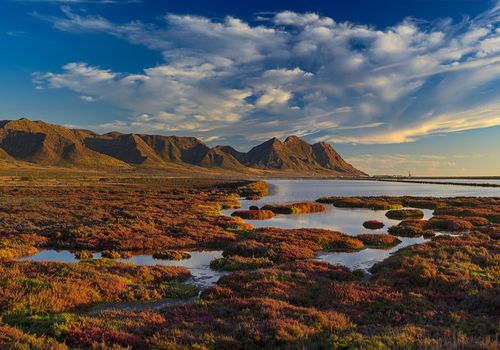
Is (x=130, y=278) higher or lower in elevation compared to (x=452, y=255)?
lower

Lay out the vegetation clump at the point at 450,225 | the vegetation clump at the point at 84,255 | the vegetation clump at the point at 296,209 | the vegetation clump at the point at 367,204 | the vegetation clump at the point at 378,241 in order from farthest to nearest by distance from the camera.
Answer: the vegetation clump at the point at 367,204 → the vegetation clump at the point at 296,209 → the vegetation clump at the point at 450,225 → the vegetation clump at the point at 378,241 → the vegetation clump at the point at 84,255

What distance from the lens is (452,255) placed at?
23484 mm

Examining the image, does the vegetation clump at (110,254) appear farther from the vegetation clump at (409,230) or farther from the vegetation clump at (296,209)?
the vegetation clump at (296,209)

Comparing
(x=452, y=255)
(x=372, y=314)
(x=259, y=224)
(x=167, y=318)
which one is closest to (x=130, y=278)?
(x=167, y=318)

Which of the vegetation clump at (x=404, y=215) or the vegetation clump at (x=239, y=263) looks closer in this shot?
the vegetation clump at (x=239, y=263)

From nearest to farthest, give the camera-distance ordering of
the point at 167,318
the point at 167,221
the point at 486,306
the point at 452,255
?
1. the point at 167,318
2. the point at 486,306
3. the point at 452,255
4. the point at 167,221

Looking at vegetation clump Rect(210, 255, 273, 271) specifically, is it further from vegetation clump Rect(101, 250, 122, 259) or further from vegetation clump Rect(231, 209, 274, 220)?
vegetation clump Rect(231, 209, 274, 220)

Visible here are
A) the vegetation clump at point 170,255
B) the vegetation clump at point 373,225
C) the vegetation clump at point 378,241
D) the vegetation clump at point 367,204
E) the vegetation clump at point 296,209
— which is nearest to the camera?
the vegetation clump at point 170,255

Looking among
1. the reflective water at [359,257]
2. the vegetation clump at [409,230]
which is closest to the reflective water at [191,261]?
the reflective water at [359,257]

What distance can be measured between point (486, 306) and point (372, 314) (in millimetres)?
4551

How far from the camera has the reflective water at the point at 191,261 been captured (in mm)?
20812

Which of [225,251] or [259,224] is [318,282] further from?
[259,224]

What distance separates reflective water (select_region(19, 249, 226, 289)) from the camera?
20.8m

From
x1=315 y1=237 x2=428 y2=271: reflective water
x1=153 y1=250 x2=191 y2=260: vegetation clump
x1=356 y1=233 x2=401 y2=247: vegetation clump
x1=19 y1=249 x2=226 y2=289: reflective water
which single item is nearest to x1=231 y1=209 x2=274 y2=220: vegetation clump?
x1=356 y1=233 x2=401 y2=247: vegetation clump
